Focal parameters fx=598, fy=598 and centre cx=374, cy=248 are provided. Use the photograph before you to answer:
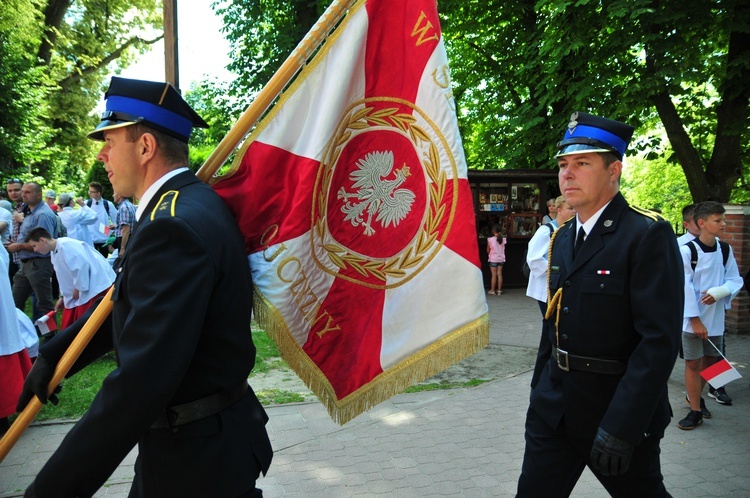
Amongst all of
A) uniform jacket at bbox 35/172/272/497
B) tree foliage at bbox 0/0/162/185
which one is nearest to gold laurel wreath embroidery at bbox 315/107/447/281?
uniform jacket at bbox 35/172/272/497

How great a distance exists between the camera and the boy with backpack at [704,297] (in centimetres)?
554

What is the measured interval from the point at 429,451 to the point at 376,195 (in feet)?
9.49

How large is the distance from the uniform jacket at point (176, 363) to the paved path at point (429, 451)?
7.29 feet

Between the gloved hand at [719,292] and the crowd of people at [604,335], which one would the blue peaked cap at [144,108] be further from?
the gloved hand at [719,292]

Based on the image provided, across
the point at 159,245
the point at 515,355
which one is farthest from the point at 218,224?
the point at 515,355

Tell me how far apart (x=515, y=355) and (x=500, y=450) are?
3.57m

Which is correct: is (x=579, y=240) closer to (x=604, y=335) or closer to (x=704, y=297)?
(x=604, y=335)

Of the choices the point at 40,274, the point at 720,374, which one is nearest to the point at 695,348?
the point at 720,374

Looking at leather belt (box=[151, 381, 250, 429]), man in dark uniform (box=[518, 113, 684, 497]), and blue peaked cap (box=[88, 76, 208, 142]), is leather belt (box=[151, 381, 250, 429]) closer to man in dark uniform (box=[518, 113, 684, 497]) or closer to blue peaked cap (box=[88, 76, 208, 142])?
blue peaked cap (box=[88, 76, 208, 142])

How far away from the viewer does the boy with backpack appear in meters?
5.54

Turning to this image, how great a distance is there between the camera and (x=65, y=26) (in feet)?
96.1

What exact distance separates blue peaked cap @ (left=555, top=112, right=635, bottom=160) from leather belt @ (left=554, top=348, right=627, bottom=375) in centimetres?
98

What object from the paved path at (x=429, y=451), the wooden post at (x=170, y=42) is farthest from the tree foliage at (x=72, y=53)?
the paved path at (x=429, y=451)

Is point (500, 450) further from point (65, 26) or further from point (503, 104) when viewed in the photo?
point (65, 26)
